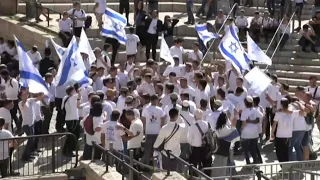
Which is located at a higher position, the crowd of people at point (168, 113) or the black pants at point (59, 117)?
the crowd of people at point (168, 113)

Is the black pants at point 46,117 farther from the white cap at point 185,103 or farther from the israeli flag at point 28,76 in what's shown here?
the white cap at point 185,103

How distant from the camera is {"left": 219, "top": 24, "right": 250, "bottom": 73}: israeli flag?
19.9m

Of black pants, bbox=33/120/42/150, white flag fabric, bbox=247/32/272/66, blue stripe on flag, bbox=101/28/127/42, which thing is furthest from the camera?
blue stripe on flag, bbox=101/28/127/42

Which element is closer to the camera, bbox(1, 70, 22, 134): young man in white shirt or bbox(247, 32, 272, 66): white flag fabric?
bbox(1, 70, 22, 134): young man in white shirt

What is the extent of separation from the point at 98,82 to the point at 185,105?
3.43 m

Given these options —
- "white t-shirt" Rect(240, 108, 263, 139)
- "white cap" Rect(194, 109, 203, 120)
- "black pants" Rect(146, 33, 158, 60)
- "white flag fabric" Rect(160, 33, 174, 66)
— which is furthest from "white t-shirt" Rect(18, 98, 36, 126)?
"black pants" Rect(146, 33, 158, 60)

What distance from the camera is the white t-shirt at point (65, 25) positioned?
25453 mm

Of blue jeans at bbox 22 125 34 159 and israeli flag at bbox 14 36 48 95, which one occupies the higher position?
israeli flag at bbox 14 36 48 95

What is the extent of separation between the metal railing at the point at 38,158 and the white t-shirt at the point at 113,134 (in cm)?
88

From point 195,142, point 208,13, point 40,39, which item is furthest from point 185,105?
point 208,13

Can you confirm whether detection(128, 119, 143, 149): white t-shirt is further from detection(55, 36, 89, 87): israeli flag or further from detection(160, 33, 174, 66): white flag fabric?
detection(160, 33, 174, 66): white flag fabric

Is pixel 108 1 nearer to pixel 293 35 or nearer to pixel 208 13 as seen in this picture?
pixel 208 13

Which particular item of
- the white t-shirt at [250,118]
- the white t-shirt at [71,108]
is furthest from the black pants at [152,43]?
the white t-shirt at [250,118]

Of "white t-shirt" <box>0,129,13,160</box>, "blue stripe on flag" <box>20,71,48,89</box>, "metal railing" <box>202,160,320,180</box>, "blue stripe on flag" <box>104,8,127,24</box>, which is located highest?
"blue stripe on flag" <box>104,8,127,24</box>
